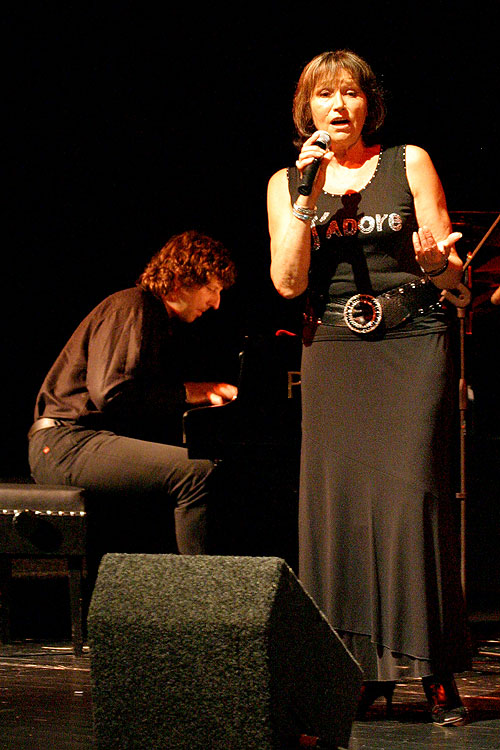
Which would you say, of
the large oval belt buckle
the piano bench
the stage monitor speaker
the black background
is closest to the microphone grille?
the large oval belt buckle

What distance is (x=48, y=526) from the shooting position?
347 centimetres

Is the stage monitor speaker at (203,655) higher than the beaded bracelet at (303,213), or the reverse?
the beaded bracelet at (303,213)

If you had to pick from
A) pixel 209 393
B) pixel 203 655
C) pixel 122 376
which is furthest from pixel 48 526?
pixel 203 655

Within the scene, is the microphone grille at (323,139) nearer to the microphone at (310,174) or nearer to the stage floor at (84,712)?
the microphone at (310,174)

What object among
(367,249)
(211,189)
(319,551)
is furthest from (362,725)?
(211,189)

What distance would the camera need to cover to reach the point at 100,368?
3600 mm

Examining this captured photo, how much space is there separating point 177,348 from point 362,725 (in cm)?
208

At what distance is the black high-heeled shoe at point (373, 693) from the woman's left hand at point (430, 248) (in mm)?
1071

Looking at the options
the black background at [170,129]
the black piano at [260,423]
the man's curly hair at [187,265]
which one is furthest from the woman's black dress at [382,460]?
the black background at [170,129]

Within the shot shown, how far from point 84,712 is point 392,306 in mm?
1343

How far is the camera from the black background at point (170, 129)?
4.32 meters

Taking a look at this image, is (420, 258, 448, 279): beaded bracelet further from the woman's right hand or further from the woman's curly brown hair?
the woman's curly brown hair

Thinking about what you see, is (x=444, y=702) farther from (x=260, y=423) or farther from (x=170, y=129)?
(x=170, y=129)

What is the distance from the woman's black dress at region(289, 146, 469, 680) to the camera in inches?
90.3
